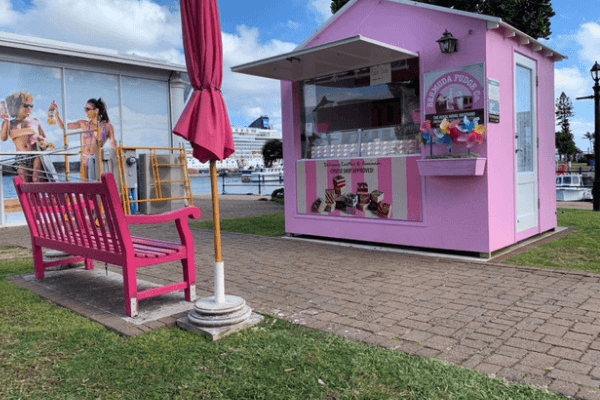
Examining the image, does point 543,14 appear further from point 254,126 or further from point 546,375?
point 254,126

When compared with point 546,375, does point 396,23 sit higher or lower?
higher

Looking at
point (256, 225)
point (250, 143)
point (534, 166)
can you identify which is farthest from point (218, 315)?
point (250, 143)

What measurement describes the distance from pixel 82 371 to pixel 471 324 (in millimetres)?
2628

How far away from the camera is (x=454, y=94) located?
6.39 meters

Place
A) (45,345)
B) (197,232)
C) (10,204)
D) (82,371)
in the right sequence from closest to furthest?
(82,371) → (45,345) → (197,232) → (10,204)

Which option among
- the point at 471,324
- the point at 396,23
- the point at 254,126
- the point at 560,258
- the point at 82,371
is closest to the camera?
the point at 82,371

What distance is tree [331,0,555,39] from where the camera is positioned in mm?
13898

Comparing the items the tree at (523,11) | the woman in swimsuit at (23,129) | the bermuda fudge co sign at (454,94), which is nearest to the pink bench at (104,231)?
the bermuda fudge co sign at (454,94)

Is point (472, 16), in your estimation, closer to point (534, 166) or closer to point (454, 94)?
point (454, 94)

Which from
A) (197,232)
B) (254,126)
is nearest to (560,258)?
(197,232)

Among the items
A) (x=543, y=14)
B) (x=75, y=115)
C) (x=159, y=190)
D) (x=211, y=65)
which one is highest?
(x=543, y=14)

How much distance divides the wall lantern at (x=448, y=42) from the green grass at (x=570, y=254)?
8.62ft

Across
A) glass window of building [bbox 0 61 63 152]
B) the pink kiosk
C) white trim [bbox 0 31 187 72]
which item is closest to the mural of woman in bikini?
glass window of building [bbox 0 61 63 152]

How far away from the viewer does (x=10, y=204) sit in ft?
37.8
